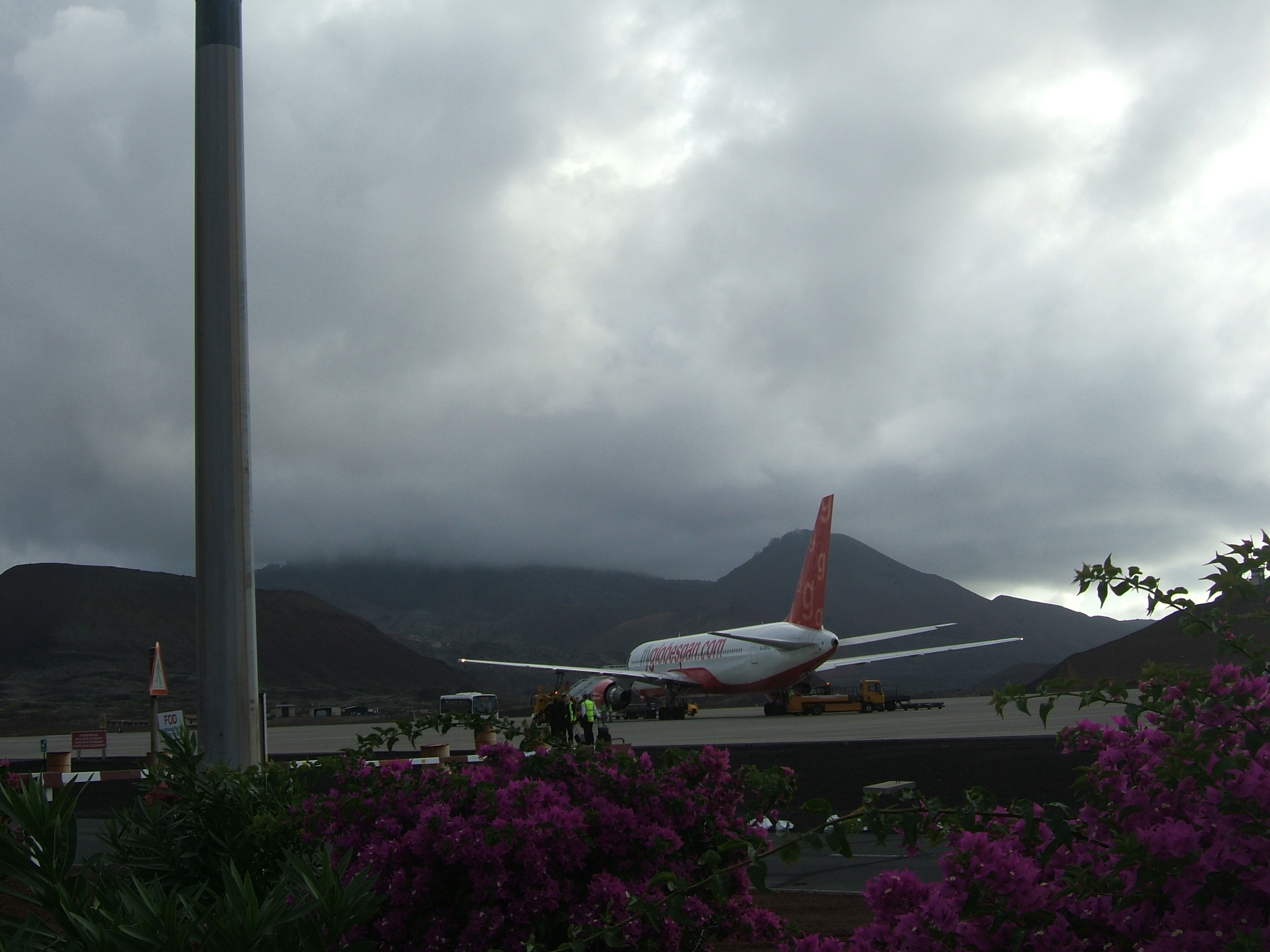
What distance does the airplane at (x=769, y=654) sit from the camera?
44062mm

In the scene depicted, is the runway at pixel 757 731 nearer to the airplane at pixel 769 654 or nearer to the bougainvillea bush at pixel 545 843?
the airplane at pixel 769 654

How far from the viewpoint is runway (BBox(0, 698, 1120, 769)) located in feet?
88.8

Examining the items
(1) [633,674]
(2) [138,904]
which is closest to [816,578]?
(1) [633,674]

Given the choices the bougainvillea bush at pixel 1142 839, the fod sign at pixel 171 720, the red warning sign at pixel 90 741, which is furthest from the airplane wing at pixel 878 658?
the bougainvillea bush at pixel 1142 839

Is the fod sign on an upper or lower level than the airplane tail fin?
lower

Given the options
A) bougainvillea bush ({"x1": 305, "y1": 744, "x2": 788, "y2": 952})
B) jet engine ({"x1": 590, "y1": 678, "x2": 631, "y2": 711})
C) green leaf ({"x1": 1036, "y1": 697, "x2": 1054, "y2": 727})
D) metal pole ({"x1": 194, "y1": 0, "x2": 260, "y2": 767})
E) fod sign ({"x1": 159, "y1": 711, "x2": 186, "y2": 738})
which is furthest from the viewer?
jet engine ({"x1": 590, "y1": 678, "x2": 631, "y2": 711})

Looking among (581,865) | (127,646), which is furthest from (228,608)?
(127,646)

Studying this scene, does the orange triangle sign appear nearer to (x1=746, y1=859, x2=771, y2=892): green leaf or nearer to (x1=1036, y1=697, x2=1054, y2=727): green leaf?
(x1=746, y1=859, x2=771, y2=892): green leaf

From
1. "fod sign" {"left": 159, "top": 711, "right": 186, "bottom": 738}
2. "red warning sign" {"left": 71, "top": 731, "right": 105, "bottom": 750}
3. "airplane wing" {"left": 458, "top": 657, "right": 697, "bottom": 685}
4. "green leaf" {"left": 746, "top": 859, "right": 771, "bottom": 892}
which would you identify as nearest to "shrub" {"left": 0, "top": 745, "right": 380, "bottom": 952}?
"green leaf" {"left": 746, "top": 859, "right": 771, "bottom": 892}

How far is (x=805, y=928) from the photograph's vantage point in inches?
267

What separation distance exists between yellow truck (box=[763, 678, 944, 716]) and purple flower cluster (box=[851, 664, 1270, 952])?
149ft

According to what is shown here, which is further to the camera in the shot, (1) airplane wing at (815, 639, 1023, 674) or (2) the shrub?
(1) airplane wing at (815, 639, 1023, 674)

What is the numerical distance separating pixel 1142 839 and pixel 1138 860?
118mm

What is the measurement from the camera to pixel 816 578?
148 ft
